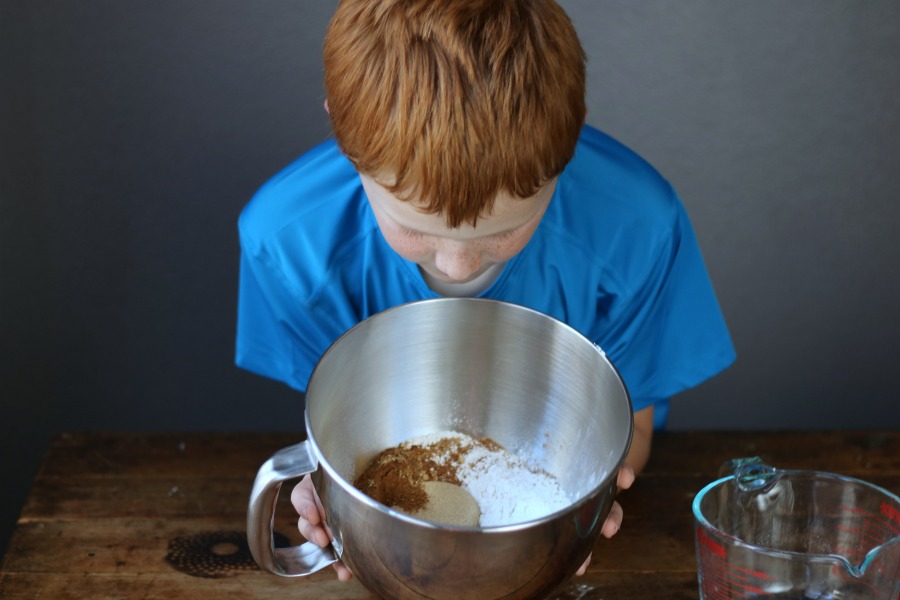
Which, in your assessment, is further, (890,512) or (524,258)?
(524,258)

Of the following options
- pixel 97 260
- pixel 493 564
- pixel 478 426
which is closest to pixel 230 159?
pixel 97 260

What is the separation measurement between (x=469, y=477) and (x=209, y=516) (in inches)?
11.1

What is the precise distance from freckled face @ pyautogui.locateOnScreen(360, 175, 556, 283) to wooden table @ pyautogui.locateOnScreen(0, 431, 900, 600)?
297 millimetres

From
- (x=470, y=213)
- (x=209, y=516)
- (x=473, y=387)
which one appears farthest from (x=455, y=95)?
(x=209, y=516)

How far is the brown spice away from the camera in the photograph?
0.74m

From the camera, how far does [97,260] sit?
4.43ft

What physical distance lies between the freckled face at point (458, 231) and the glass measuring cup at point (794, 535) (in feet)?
0.77

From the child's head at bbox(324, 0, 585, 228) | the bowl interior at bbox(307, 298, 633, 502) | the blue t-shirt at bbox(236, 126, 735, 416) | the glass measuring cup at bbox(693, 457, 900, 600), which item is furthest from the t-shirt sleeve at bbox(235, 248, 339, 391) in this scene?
the glass measuring cup at bbox(693, 457, 900, 600)

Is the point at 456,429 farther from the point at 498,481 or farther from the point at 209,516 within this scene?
the point at 209,516

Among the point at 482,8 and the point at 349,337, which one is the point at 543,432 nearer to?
the point at 349,337

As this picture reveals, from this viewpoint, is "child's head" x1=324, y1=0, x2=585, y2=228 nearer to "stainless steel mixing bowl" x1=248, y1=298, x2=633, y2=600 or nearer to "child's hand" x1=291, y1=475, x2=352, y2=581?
"stainless steel mixing bowl" x1=248, y1=298, x2=633, y2=600

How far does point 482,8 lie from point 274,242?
1.07ft

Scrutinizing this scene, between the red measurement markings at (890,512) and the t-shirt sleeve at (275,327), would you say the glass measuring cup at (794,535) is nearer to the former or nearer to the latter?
the red measurement markings at (890,512)

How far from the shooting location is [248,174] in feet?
4.28
